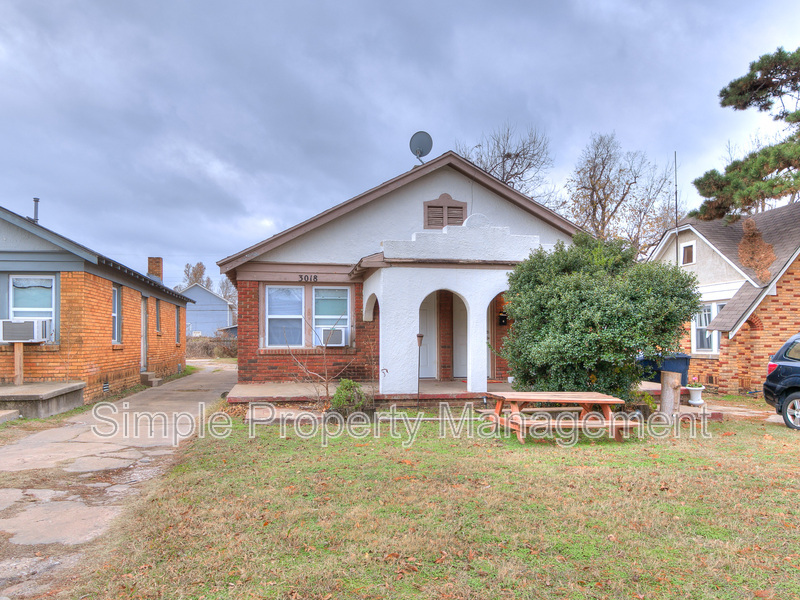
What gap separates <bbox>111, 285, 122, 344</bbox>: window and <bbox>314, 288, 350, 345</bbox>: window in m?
5.86

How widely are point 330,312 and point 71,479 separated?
7555 millimetres

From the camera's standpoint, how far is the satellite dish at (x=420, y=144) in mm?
15148

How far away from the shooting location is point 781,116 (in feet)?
53.3

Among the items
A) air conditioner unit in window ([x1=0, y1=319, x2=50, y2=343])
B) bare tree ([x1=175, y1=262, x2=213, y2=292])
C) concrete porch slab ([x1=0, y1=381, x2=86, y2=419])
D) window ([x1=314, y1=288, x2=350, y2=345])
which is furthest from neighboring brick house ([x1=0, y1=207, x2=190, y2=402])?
bare tree ([x1=175, y1=262, x2=213, y2=292])

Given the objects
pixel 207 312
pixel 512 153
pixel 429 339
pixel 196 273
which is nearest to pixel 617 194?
pixel 512 153

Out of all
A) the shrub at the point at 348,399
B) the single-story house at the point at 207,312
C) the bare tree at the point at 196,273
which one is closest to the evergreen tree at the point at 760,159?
the shrub at the point at 348,399

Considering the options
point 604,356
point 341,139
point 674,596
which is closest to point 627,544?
point 674,596

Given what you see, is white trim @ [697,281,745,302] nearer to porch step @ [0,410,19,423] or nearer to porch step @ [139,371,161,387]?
porch step @ [139,371,161,387]

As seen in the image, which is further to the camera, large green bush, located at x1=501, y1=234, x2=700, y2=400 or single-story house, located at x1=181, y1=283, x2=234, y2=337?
single-story house, located at x1=181, y1=283, x2=234, y2=337

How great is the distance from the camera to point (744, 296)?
15.1 m

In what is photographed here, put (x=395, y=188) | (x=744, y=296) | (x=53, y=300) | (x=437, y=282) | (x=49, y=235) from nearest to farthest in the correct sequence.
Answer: (x=437, y=282)
(x=49, y=235)
(x=53, y=300)
(x=395, y=188)
(x=744, y=296)

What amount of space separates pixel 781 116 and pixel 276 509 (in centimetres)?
1838

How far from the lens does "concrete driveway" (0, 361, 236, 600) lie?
4.08 m

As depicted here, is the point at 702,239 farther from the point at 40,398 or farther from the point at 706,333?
the point at 40,398
